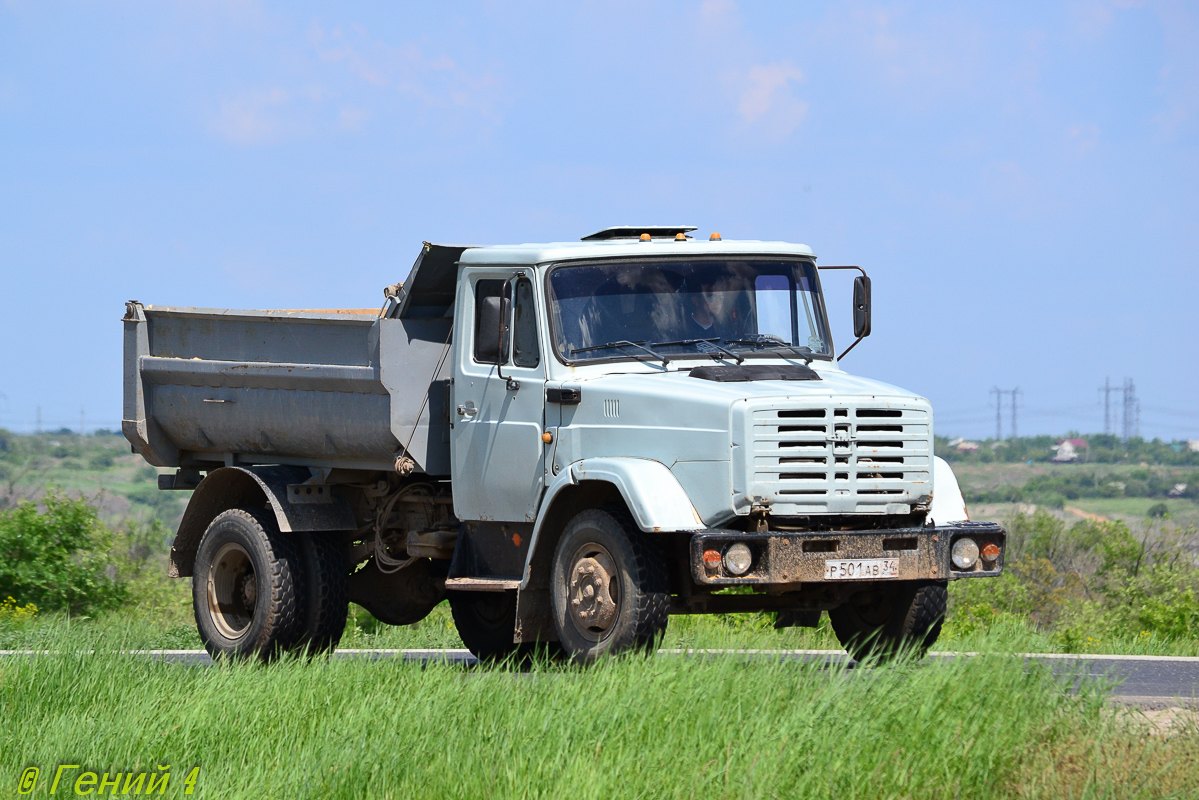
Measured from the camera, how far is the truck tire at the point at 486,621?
12.2 metres

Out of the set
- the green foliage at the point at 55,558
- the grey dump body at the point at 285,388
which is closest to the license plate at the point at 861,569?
the grey dump body at the point at 285,388

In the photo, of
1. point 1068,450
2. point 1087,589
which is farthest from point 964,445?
point 1087,589

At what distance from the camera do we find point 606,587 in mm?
8742

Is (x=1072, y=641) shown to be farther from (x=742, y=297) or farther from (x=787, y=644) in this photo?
(x=742, y=297)

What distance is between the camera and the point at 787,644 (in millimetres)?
9930

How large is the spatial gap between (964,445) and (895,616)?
482ft

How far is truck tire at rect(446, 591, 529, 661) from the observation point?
12.2 meters

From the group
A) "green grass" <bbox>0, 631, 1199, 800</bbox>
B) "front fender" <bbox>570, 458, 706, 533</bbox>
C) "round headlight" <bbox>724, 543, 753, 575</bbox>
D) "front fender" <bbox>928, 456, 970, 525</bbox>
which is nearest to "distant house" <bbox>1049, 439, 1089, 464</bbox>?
"front fender" <bbox>928, 456, 970, 525</bbox>

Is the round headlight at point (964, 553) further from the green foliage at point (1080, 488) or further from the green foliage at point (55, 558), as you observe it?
the green foliage at point (1080, 488)

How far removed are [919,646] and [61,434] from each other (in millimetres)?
198145

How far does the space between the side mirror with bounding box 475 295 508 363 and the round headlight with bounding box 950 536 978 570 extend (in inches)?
116

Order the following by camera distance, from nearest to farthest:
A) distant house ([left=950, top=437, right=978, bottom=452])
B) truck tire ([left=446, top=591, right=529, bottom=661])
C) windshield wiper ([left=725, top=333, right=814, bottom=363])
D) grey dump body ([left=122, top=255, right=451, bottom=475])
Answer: windshield wiper ([left=725, top=333, right=814, bottom=363])
grey dump body ([left=122, top=255, right=451, bottom=475])
truck tire ([left=446, top=591, right=529, bottom=661])
distant house ([left=950, top=437, right=978, bottom=452])

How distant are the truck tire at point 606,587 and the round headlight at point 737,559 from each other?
447 mm

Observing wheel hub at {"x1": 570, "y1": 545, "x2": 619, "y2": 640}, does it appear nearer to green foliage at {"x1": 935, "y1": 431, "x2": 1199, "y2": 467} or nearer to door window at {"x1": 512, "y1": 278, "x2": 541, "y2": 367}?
door window at {"x1": 512, "y1": 278, "x2": 541, "y2": 367}
